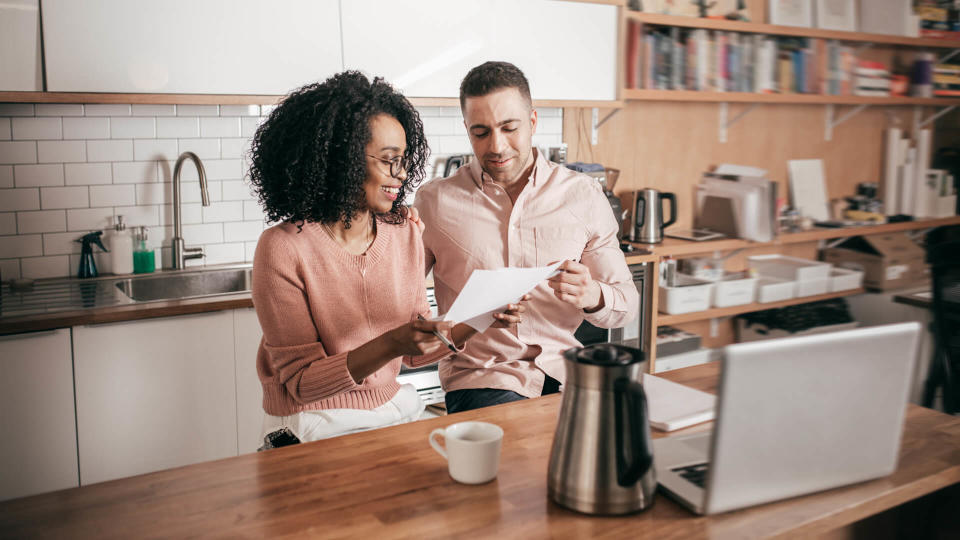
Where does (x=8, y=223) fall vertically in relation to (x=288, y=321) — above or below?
above

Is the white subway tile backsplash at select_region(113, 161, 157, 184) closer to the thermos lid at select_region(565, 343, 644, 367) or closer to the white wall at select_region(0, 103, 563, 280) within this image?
the white wall at select_region(0, 103, 563, 280)

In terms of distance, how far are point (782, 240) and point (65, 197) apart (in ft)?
11.4

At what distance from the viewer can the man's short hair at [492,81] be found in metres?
2.09

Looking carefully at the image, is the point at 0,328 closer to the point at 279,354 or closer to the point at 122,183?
the point at 122,183

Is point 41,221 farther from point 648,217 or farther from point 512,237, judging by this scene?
point 648,217

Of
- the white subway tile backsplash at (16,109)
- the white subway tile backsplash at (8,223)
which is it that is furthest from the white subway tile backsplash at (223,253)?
the white subway tile backsplash at (16,109)

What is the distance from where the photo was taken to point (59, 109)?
284 centimetres

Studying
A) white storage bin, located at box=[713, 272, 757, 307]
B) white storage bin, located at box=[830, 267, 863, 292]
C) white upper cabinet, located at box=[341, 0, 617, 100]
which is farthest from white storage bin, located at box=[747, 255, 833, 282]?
white upper cabinet, located at box=[341, 0, 617, 100]

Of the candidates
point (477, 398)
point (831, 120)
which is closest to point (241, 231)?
point (477, 398)

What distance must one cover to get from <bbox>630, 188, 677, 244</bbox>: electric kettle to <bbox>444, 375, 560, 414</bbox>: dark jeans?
5.74 ft

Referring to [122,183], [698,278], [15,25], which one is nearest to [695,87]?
[698,278]

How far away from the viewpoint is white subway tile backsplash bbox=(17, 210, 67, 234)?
112 inches

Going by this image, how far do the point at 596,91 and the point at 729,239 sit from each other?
114 cm

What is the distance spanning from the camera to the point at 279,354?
1.69 meters
